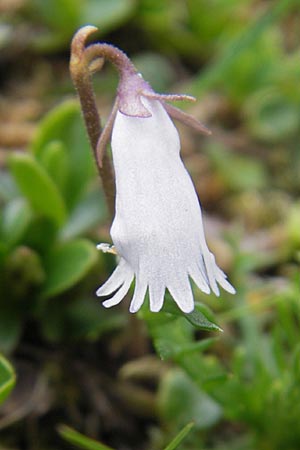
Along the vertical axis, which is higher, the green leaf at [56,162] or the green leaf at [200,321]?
the green leaf at [56,162]

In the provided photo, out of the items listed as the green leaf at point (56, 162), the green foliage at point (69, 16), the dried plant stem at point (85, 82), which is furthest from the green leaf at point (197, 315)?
the green foliage at point (69, 16)

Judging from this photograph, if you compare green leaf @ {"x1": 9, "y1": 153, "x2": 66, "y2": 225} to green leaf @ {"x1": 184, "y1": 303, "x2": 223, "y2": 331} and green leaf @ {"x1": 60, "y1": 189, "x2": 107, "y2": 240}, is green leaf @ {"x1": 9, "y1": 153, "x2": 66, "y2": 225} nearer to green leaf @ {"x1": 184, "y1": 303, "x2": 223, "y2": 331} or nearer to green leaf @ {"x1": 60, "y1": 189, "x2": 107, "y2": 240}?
green leaf @ {"x1": 60, "y1": 189, "x2": 107, "y2": 240}

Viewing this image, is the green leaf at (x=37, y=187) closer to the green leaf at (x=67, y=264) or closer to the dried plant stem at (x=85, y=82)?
the green leaf at (x=67, y=264)

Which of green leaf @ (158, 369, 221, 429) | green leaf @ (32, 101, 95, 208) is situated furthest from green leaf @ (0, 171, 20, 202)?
green leaf @ (158, 369, 221, 429)

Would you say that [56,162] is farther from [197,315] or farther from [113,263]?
[197,315]

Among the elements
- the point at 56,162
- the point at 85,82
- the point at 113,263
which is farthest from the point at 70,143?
the point at 85,82

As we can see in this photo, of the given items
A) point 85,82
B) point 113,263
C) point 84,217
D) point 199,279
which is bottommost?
point 113,263

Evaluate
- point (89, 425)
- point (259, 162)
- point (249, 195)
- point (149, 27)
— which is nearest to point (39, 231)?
point (89, 425)

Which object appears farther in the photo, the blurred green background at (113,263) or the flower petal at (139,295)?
the blurred green background at (113,263)
